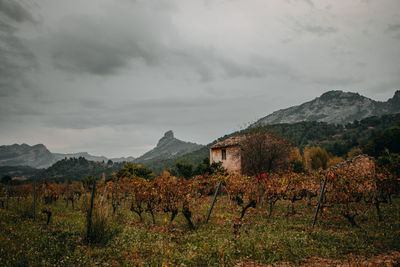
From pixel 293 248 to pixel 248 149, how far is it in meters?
18.6

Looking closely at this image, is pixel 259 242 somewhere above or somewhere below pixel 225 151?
below

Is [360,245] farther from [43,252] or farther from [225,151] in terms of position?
[225,151]

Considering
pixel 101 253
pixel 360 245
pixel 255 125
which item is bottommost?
pixel 360 245

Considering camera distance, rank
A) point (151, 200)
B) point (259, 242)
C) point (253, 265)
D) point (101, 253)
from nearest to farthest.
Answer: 1. point (253, 265)
2. point (101, 253)
3. point (259, 242)
4. point (151, 200)

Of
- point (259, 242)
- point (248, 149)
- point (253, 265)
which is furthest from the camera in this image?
point (248, 149)

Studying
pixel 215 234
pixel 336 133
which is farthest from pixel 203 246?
pixel 336 133

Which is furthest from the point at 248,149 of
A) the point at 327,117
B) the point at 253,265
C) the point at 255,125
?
the point at 327,117

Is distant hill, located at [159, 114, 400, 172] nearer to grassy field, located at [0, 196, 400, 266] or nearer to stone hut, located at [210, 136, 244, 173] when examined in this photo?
stone hut, located at [210, 136, 244, 173]

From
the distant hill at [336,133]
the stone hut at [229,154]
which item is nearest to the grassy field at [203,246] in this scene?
the stone hut at [229,154]

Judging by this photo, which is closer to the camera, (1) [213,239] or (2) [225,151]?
(1) [213,239]

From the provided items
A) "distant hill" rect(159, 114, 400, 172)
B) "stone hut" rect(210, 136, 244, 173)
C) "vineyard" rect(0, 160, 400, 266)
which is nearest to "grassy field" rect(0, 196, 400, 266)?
"vineyard" rect(0, 160, 400, 266)

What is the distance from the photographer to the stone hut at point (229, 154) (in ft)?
96.7

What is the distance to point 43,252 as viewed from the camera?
560cm

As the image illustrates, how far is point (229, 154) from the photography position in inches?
1236
